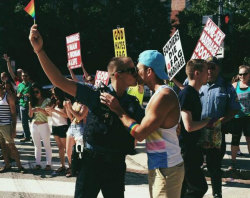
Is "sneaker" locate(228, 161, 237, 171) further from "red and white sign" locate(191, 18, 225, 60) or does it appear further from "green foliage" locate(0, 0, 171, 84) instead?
"green foliage" locate(0, 0, 171, 84)

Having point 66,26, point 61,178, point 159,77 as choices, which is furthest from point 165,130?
point 66,26

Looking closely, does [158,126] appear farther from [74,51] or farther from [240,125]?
[74,51]

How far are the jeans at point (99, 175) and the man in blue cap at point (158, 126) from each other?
0.34m

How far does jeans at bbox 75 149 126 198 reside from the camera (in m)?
3.35

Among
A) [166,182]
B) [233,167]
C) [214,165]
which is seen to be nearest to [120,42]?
[233,167]

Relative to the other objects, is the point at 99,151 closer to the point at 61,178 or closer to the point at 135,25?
the point at 61,178

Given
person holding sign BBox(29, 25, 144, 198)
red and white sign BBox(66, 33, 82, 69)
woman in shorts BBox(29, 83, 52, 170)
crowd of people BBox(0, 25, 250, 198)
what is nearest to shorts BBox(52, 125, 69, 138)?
woman in shorts BBox(29, 83, 52, 170)

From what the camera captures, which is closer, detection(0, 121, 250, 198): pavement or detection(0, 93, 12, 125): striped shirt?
detection(0, 121, 250, 198): pavement

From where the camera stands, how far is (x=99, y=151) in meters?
3.34

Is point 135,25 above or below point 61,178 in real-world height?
above

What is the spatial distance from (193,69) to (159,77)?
116 cm

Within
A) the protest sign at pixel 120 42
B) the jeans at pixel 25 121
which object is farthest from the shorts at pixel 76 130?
the jeans at pixel 25 121

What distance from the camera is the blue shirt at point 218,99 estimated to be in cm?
561

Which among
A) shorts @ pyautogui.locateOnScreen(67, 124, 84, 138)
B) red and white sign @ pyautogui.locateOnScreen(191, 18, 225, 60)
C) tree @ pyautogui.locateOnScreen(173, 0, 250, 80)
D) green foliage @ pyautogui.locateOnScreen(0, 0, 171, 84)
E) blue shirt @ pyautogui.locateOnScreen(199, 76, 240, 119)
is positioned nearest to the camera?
blue shirt @ pyautogui.locateOnScreen(199, 76, 240, 119)
